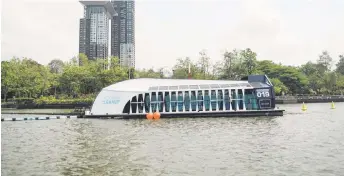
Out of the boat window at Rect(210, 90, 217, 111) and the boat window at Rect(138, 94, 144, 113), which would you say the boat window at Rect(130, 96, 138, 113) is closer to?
the boat window at Rect(138, 94, 144, 113)

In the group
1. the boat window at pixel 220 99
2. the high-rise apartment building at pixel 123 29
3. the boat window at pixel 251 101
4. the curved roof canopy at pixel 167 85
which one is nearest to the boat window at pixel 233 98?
the curved roof canopy at pixel 167 85

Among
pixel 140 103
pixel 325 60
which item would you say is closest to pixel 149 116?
pixel 140 103

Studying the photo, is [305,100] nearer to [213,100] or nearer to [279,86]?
[279,86]

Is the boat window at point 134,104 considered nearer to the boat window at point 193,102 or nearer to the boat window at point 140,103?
the boat window at point 140,103

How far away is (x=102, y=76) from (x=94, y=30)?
220 feet

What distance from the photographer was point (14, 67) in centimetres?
6531

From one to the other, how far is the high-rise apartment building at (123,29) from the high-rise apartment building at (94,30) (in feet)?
43.4

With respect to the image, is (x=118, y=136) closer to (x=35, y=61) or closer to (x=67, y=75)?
(x=67, y=75)

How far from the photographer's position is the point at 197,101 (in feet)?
115

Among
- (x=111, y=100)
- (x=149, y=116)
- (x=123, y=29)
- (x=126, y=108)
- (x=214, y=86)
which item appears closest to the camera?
(x=149, y=116)

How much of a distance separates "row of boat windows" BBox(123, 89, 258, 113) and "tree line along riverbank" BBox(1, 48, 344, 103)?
2106 centimetres

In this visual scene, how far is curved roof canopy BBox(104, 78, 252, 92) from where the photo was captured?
3544cm

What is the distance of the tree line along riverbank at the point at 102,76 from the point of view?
6269 cm

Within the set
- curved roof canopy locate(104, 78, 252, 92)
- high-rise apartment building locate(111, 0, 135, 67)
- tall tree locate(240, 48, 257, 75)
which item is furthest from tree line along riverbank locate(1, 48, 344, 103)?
high-rise apartment building locate(111, 0, 135, 67)
